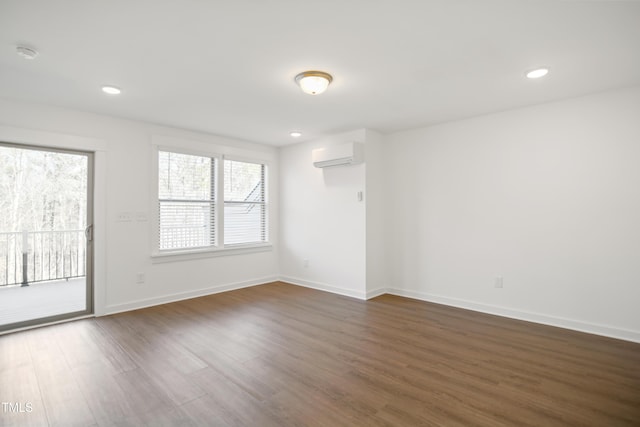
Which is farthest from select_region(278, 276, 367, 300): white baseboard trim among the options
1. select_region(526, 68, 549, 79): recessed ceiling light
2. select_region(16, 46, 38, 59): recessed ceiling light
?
select_region(16, 46, 38, 59): recessed ceiling light

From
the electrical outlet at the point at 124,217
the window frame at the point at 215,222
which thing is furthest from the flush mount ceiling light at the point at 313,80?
the electrical outlet at the point at 124,217

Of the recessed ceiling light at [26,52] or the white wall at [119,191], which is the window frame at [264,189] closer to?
the white wall at [119,191]

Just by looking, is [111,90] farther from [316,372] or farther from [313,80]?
[316,372]

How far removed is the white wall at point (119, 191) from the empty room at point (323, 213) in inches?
1.2

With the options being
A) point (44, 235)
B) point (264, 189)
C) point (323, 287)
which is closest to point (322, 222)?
point (323, 287)

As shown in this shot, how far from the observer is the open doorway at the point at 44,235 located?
11.2ft

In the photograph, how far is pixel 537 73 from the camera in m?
2.75

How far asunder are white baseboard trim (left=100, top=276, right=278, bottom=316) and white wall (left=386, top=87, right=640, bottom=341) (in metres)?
2.51

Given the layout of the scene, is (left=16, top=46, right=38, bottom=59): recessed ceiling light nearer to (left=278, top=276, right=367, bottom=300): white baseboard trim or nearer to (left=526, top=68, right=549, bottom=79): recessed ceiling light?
(left=526, top=68, right=549, bottom=79): recessed ceiling light

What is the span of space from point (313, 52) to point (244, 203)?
3.43 metres

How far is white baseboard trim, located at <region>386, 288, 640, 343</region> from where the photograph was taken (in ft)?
10.2

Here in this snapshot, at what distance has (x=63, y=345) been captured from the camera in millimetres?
2957

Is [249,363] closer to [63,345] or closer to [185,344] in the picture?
[185,344]

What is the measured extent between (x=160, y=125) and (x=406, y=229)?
391 cm
